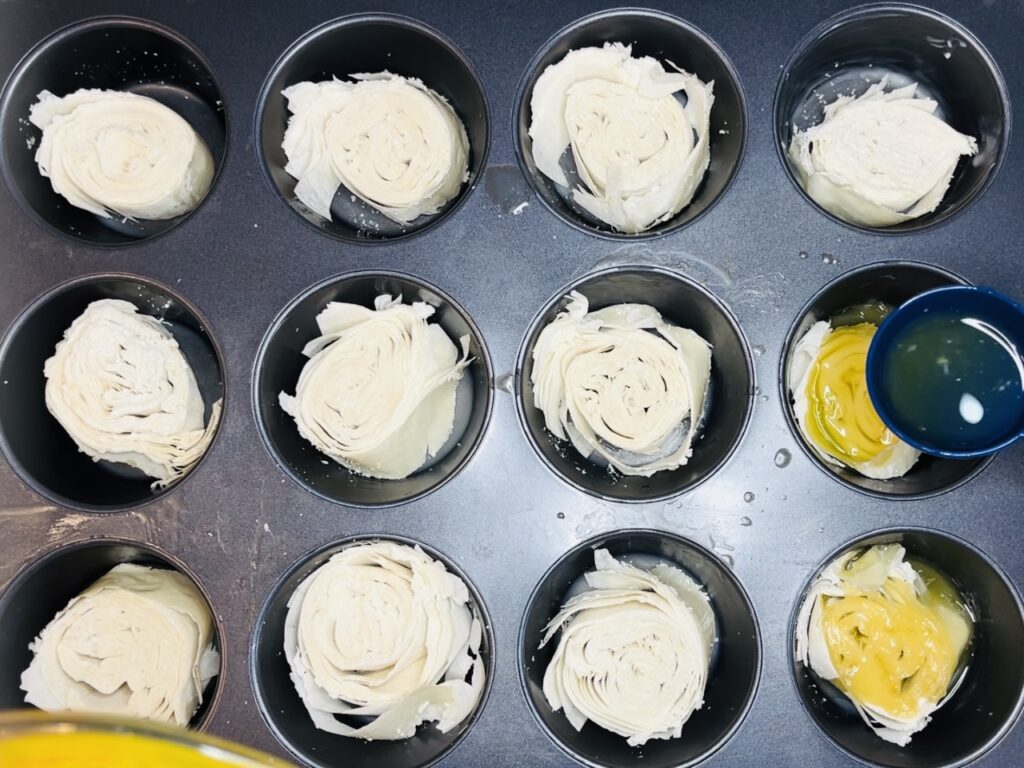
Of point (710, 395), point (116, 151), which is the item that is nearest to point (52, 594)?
point (116, 151)

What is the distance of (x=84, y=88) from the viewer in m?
1.48

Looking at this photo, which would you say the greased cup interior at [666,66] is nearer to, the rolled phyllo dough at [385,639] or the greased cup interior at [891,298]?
the greased cup interior at [891,298]

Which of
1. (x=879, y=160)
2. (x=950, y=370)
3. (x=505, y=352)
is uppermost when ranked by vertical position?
(x=879, y=160)

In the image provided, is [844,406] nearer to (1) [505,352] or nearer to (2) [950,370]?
(2) [950,370]

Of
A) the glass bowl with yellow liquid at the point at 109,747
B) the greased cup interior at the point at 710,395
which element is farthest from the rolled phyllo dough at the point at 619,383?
the glass bowl with yellow liquid at the point at 109,747

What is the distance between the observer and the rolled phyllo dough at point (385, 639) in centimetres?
126

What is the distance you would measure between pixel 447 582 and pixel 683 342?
0.52 m

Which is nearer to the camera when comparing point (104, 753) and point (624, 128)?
point (104, 753)

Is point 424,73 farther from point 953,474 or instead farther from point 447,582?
point 953,474

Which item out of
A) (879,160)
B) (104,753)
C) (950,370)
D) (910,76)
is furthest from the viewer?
(910,76)

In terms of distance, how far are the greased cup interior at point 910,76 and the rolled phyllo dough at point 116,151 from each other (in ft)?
3.13

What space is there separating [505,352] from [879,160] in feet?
2.17

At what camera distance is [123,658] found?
130cm

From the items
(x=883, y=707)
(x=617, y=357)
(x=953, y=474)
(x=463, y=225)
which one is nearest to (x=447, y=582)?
(x=617, y=357)
